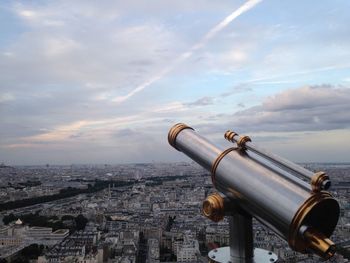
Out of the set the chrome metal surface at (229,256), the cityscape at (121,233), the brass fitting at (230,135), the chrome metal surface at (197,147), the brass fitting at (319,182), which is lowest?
the cityscape at (121,233)

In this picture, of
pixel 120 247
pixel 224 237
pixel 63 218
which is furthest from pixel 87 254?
pixel 63 218

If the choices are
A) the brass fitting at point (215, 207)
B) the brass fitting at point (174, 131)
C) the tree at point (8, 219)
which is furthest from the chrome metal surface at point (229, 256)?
the tree at point (8, 219)

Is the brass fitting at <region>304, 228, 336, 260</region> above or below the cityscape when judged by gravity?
above

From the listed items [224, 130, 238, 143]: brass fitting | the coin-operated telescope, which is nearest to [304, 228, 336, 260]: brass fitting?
the coin-operated telescope

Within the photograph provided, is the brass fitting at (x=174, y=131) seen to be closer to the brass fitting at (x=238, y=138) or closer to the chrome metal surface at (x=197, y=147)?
the chrome metal surface at (x=197, y=147)

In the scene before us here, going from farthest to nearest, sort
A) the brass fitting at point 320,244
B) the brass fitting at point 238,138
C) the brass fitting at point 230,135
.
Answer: the brass fitting at point 230,135, the brass fitting at point 238,138, the brass fitting at point 320,244

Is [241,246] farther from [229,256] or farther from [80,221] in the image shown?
[80,221]

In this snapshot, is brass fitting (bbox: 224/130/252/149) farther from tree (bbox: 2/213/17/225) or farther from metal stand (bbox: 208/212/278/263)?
tree (bbox: 2/213/17/225)
